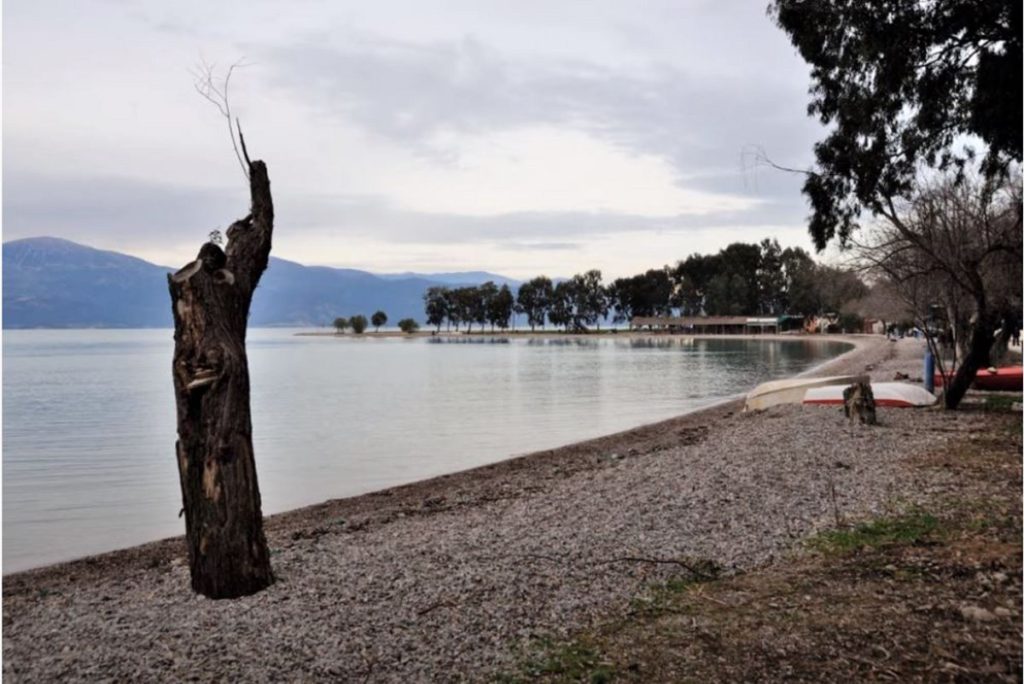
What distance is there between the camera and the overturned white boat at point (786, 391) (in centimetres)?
1992

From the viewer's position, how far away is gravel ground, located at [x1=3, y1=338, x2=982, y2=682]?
4.52m

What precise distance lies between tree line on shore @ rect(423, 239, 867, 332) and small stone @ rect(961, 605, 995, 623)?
350ft

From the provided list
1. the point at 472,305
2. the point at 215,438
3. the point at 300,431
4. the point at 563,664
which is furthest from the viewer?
the point at 472,305

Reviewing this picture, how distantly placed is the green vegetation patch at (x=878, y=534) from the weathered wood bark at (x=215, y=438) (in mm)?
4103

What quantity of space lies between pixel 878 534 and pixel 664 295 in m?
134

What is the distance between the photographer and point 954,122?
10.2m

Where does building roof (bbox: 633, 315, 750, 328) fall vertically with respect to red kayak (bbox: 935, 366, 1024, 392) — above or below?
above

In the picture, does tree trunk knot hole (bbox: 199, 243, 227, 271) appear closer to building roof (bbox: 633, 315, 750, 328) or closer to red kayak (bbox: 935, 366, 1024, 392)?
red kayak (bbox: 935, 366, 1024, 392)

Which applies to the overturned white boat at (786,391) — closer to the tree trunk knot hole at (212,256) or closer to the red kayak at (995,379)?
the red kayak at (995,379)

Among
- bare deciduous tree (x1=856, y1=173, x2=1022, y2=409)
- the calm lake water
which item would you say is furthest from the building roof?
bare deciduous tree (x1=856, y1=173, x2=1022, y2=409)

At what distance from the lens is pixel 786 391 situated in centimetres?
2058

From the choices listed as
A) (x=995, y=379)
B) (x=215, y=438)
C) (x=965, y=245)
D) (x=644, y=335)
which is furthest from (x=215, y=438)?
(x=644, y=335)

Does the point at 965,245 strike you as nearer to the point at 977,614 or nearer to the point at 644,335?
the point at 977,614

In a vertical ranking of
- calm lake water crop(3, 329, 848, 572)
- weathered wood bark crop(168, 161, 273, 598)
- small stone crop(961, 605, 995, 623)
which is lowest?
calm lake water crop(3, 329, 848, 572)
